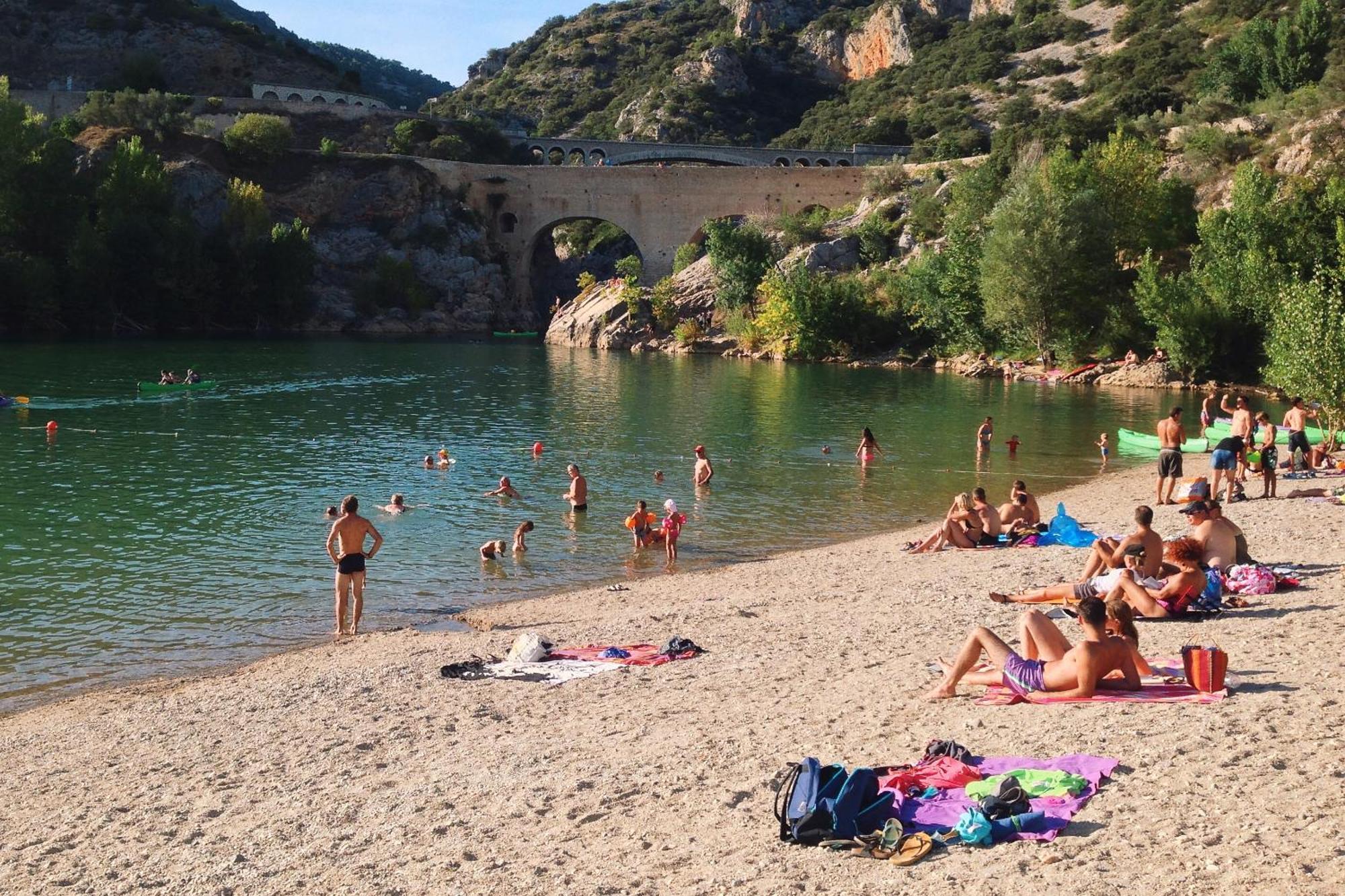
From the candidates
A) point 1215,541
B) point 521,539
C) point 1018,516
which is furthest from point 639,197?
point 1215,541

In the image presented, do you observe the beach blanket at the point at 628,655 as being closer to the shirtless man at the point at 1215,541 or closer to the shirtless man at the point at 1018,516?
the shirtless man at the point at 1215,541

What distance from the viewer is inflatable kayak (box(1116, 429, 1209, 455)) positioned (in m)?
27.9

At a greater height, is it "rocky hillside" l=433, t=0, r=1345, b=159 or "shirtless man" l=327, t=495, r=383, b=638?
"rocky hillside" l=433, t=0, r=1345, b=159

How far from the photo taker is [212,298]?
243 feet

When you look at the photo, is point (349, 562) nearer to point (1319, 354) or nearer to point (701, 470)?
point (701, 470)

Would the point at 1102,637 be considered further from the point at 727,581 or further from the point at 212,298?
the point at 212,298

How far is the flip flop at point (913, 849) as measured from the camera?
636 centimetres

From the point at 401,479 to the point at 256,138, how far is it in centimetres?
6620

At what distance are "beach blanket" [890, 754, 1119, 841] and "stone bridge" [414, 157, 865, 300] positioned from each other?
7300 cm

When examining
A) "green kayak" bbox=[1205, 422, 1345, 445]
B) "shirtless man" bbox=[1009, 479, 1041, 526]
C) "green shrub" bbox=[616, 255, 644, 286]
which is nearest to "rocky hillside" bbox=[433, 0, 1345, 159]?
"green shrub" bbox=[616, 255, 644, 286]

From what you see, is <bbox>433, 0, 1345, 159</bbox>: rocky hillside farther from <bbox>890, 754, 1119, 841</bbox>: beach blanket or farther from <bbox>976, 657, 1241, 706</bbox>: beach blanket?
<bbox>890, 754, 1119, 841</bbox>: beach blanket

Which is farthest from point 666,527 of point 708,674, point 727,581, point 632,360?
point 632,360

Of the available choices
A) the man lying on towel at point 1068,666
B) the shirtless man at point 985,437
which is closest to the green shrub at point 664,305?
the shirtless man at point 985,437

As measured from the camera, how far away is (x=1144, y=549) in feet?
42.1
